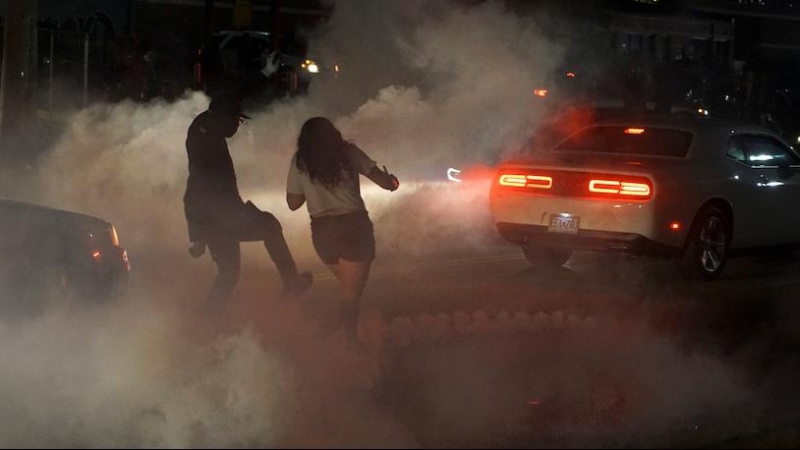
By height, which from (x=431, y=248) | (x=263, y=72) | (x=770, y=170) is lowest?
(x=431, y=248)

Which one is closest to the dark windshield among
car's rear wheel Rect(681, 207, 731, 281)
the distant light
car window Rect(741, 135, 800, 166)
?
car's rear wheel Rect(681, 207, 731, 281)

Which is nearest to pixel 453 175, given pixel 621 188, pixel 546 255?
pixel 546 255

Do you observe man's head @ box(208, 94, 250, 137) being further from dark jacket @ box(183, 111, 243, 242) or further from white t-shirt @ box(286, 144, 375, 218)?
white t-shirt @ box(286, 144, 375, 218)

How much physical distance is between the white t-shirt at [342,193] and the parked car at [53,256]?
1531 millimetres

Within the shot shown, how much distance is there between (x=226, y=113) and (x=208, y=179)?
461 millimetres

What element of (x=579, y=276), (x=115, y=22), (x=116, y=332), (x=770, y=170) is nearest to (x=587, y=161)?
(x=579, y=276)

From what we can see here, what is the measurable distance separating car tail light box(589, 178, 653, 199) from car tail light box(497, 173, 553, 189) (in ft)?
1.52

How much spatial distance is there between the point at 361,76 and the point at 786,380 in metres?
10.6

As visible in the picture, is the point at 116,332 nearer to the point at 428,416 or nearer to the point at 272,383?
the point at 272,383

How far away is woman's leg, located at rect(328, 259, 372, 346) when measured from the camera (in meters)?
7.95

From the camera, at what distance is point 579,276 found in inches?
468

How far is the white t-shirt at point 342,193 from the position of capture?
786cm

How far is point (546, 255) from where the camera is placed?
12.3 m

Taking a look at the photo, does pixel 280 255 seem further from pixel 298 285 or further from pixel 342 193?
pixel 342 193
